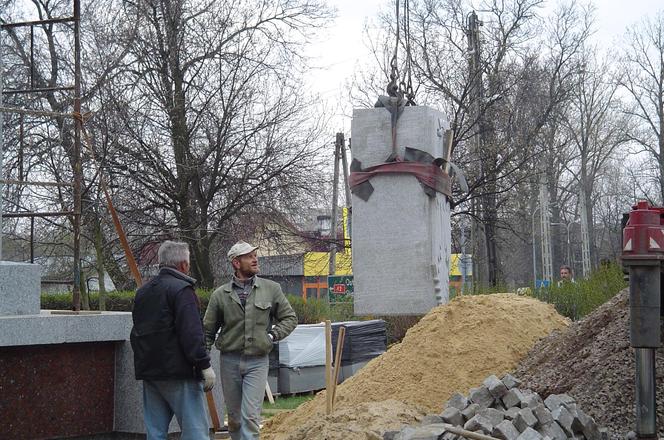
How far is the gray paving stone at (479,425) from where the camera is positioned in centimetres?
656

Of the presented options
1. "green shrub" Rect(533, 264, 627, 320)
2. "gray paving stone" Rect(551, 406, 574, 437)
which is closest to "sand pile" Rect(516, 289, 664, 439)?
"gray paving stone" Rect(551, 406, 574, 437)

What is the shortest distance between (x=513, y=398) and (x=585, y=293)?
23.8 feet

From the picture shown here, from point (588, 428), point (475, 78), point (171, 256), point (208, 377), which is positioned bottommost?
point (588, 428)

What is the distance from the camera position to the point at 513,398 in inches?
286

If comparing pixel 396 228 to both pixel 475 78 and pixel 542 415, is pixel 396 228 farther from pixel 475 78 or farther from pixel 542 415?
pixel 475 78

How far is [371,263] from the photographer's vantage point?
9.53m

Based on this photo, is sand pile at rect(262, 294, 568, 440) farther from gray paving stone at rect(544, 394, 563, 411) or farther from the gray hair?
the gray hair

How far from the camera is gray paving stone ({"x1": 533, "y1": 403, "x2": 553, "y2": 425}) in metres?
6.79

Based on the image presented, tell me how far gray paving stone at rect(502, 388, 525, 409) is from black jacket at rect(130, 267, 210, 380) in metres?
2.56

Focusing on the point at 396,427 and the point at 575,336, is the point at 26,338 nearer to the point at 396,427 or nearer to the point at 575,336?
the point at 396,427

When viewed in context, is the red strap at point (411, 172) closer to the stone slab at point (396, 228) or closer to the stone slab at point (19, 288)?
the stone slab at point (396, 228)

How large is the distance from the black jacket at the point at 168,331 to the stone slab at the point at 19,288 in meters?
1.20

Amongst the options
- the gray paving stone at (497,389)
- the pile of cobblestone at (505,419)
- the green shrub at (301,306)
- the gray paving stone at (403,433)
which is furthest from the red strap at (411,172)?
the green shrub at (301,306)

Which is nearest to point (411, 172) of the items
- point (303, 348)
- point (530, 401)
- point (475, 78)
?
point (530, 401)
